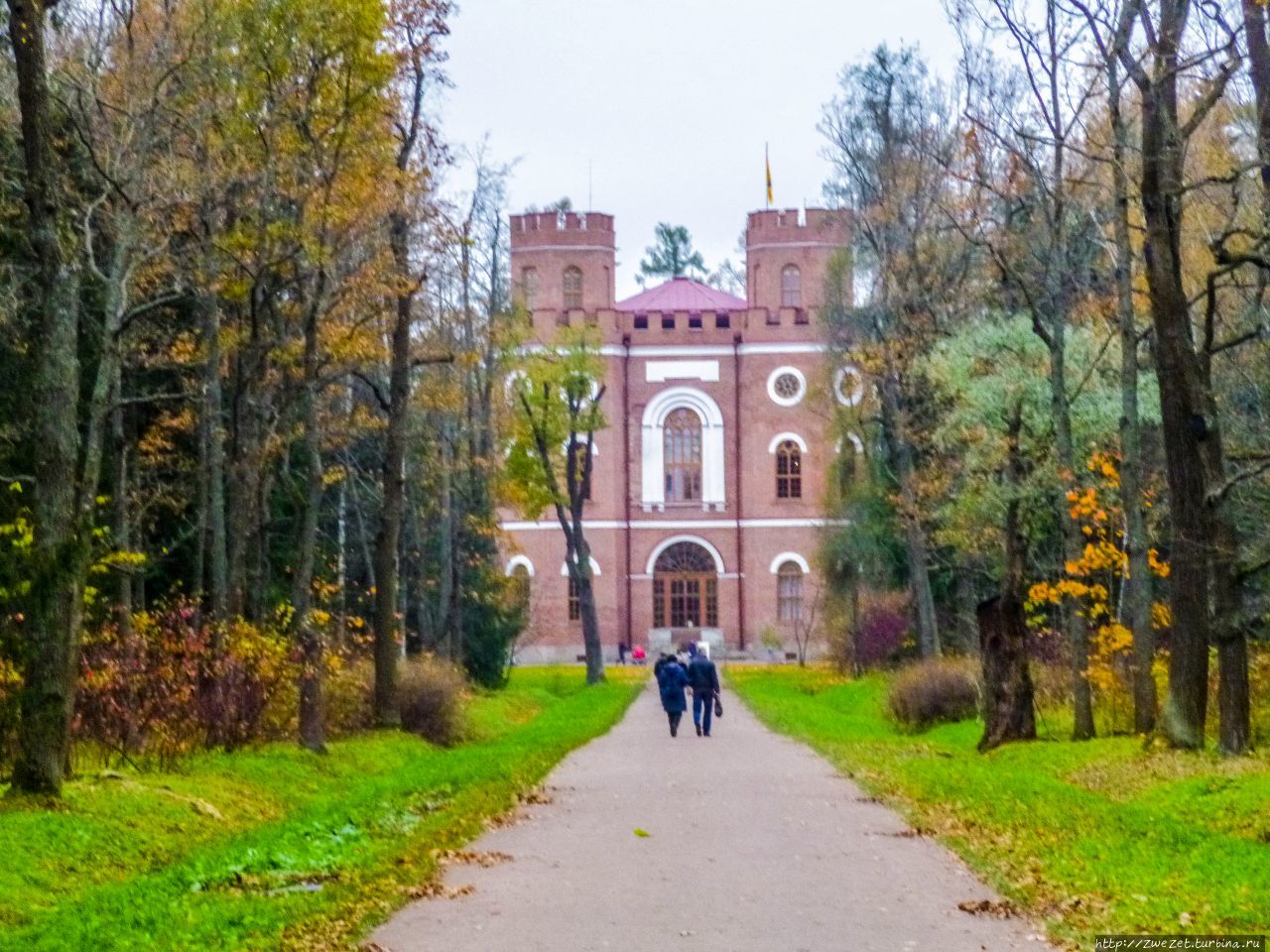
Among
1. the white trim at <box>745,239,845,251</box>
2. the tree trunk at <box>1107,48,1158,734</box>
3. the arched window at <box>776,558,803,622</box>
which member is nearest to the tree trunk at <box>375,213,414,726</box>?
the tree trunk at <box>1107,48,1158,734</box>

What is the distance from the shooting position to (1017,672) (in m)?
22.8

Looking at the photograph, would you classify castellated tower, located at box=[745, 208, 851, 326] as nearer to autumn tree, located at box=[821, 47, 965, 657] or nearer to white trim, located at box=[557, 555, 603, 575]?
white trim, located at box=[557, 555, 603, 575]

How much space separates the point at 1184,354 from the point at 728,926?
10.7 meters

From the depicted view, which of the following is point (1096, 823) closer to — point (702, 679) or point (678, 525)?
point (702, 679)

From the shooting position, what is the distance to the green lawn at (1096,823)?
9.35 m

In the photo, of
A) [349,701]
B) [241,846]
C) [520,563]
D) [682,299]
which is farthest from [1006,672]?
[682,299]

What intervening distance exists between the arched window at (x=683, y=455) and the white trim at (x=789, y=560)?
156 inches

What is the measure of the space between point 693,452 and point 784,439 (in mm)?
3625

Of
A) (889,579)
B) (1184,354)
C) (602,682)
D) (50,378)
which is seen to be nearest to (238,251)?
(50,378)

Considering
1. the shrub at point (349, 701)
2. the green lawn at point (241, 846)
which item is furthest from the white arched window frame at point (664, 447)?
the green lawn at point (241, 846)

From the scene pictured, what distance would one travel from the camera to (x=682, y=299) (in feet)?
242

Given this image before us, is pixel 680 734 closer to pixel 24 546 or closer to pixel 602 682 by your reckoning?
pixel 24 546

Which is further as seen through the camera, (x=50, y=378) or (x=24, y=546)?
(x=24, y=546)

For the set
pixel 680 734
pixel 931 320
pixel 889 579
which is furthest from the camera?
pixel 889 579
